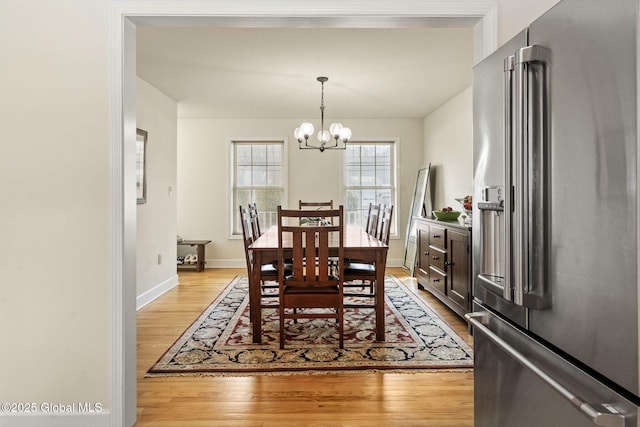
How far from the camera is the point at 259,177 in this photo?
6.69 m

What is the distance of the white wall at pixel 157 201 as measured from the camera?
4.43m

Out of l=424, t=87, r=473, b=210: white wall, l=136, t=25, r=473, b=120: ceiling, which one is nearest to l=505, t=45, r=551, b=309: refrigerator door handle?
l=136, t=25, r=473, b=120: ceiling

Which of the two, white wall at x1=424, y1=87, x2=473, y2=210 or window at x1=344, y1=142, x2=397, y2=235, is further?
window at x1=344, y1=142, x2=397, y2=235

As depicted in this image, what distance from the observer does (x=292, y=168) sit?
21.6 feet

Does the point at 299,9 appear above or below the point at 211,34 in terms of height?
below

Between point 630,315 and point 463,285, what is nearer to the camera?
point 630,315

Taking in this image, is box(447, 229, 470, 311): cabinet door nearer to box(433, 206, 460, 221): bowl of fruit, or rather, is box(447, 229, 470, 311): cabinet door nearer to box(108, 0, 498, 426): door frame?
box(433, 206, 460, 221): bowl of fruit

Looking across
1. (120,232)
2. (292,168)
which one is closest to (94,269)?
(120,232)

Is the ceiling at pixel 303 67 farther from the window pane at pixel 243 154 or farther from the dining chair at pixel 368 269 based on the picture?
the dining chair at pixel 368 269

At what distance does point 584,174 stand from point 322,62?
334 centimetres

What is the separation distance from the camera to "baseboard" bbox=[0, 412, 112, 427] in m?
1.92

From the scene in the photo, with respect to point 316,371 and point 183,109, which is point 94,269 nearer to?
point 316,371

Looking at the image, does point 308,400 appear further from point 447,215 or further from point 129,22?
point 447,215

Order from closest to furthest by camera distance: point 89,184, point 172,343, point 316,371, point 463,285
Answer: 1. point 89,184
2. point 316,371
3. point 172,343
4. point 463,285
